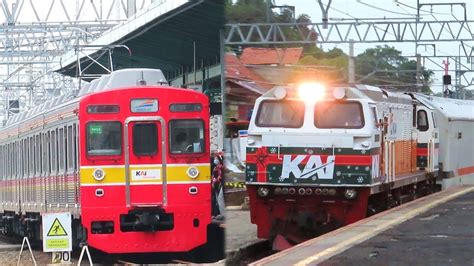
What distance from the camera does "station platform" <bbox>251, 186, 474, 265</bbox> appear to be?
29.3 ft

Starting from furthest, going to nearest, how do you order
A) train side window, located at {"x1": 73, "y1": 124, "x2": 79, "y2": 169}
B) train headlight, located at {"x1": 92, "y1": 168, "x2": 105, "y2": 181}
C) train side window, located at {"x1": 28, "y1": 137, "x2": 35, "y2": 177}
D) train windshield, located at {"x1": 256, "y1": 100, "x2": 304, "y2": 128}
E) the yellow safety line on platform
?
train side window, located at {"x1": 28, "y1": 137, "x2": 35, "y2": 177}
train side window, located at {"x1": 73, "y1": 124, "x2": 79, "y2": 169}
train headlight, located at {"x1": 92, "y1": 168, "x2": 105, "y2": 181}
train windshield, located at {"x1": 256, "y1": 100, "x2": 304, "y2": 128}
the yellow safety line on platform

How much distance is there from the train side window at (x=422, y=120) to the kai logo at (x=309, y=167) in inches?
234

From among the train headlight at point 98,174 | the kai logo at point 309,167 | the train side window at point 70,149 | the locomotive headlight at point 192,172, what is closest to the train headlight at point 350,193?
the kai logo at point 309,167

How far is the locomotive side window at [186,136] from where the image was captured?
14.5m

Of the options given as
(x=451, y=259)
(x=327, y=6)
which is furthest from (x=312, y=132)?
(x=327, y=6)

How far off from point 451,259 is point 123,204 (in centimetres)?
657

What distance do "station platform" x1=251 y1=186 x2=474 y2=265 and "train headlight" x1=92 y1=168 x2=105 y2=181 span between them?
3.99 meters

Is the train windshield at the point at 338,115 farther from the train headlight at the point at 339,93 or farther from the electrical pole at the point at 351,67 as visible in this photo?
the electrical pole at the point at 351,67

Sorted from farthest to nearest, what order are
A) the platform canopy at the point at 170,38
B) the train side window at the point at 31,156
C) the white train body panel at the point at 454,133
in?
the platform canopy at the point at 170,38
the white train body panel at the point at 454,133
the train side window at the point at 31,156

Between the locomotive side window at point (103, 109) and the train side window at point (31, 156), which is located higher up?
the locomotive side window at point (103, 109)

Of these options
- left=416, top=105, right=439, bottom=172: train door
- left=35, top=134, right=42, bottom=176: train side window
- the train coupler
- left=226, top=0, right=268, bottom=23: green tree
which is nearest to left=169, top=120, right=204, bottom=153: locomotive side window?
the train coupler

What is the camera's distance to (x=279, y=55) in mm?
16500

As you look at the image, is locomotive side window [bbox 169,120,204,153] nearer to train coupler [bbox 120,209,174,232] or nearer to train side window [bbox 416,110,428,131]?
train coupler [bbox 120,209,174,232]

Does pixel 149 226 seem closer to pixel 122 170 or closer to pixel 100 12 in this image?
A: pixel 122 170
